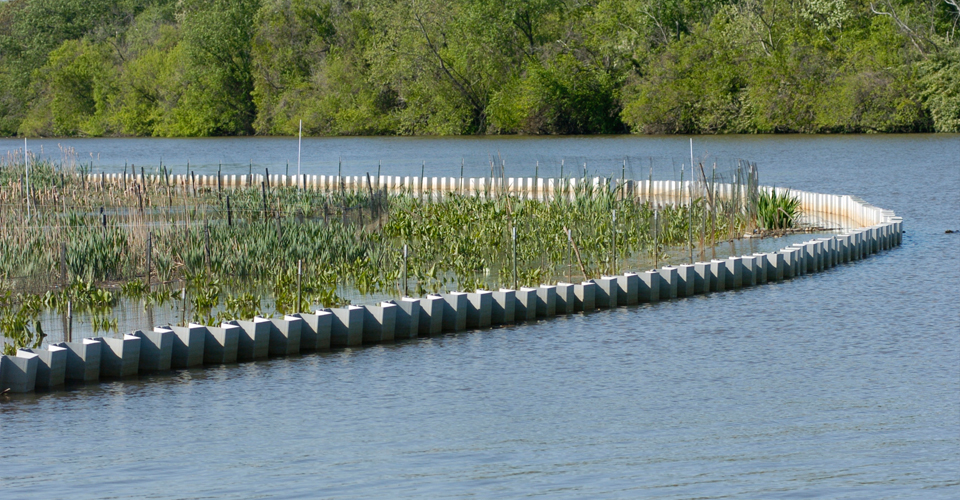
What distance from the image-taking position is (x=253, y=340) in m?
11.8

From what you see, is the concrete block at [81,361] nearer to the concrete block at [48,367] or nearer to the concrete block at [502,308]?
the concrete block at [48,367]

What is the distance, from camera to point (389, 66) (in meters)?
80.3

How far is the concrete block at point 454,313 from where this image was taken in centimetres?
1332

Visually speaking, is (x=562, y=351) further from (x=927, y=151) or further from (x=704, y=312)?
(x=927, y=151)

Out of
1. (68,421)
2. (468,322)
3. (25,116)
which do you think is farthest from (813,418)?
(25,116)

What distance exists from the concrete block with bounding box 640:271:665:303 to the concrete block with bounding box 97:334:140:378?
6.68 meters

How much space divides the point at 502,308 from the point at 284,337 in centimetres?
278

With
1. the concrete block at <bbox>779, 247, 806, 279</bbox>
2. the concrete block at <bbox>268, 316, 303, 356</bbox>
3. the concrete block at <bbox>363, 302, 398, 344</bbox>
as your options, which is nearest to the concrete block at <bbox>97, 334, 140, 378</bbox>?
the concrete block at <bbox>268, 316, 303, 356</bbox>

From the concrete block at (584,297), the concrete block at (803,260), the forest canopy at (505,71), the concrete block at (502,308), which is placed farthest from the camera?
the forest canopy at (505,71)

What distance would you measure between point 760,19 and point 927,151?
23.5 m

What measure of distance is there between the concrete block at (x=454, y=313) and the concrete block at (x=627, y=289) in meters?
2.44

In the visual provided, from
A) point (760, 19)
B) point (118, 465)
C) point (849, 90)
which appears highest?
point (760, 19)

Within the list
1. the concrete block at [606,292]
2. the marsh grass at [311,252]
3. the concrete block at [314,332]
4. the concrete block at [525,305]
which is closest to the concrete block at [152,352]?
the concrete block at [314,332]

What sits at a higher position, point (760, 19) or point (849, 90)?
point (760, 19)
